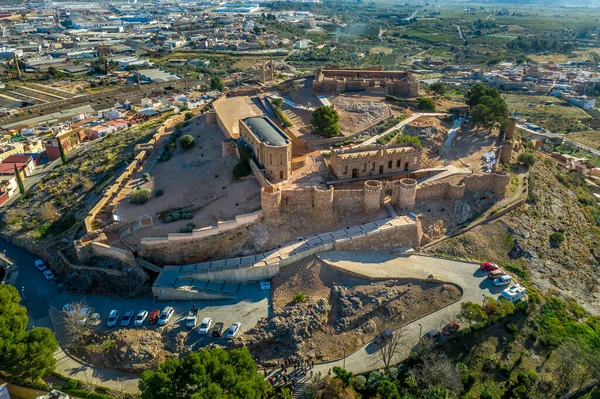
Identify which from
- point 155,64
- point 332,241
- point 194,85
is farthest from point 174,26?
point 332,241

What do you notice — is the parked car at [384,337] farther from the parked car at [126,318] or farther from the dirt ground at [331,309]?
the parked car at [126,318]

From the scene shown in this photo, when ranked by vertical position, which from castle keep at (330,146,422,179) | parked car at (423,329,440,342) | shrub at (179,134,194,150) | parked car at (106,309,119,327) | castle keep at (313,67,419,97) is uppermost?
castle keep at (313,67,419,97)

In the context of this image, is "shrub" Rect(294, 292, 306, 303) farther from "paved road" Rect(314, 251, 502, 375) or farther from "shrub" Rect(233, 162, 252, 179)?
"shrub" Rect(233, 162, 252, 179)

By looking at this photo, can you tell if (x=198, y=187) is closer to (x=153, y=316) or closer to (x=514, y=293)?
(x=153, y=316)

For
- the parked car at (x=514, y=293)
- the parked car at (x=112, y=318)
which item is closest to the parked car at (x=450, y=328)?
the parked car at (x=514, y=293)

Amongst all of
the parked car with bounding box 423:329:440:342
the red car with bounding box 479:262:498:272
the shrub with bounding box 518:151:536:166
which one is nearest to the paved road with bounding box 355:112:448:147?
the shrub with bounding box 518:151:536:166
